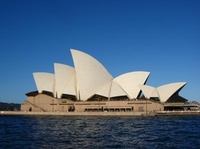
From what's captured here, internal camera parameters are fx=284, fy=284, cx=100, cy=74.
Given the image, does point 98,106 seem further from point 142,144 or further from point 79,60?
point 142,144

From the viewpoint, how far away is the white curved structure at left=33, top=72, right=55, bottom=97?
266ft

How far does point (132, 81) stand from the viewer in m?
73.6

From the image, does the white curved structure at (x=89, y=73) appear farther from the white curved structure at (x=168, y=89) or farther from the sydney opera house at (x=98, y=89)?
the white curved structure at (x=168, y=89)

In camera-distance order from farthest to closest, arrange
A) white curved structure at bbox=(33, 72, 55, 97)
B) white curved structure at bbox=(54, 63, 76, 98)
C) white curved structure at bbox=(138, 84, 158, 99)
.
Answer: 1. white curved structure at bbox=(33, 72, 55, 97)
2. white curved structure at bbox=(54, 63, 76, 98)
3. white curved structure at bbox=(138, 84, 158, 99)

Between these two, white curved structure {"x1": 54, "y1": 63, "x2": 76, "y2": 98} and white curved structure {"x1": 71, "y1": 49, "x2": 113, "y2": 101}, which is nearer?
white curved structure {"x1": 71, "y1": 49, "x2": 113, "y2": 101}

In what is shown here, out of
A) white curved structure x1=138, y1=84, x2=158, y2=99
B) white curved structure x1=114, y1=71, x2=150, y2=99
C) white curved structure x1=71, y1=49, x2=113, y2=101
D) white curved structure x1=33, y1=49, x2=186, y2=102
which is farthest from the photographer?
white curved structure x1=114, y1=71, x2=150, y2=99

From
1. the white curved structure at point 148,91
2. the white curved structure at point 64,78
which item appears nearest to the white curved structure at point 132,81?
the white curved structure at point 148,91

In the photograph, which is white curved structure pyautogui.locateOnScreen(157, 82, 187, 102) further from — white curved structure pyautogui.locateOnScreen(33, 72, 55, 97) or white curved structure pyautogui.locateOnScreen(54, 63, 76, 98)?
white curved structure pyautogui.locateOnScreen(33, 72, 55, 97)

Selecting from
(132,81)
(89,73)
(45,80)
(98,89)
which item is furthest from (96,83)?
(45,80)

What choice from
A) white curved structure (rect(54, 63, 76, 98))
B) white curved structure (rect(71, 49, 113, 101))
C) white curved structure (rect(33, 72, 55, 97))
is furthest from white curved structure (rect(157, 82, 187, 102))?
white curved structure (rect(33, 72, 55, 97))

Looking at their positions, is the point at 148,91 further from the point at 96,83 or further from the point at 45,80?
the point at 45,80

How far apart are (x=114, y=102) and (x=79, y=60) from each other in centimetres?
1487

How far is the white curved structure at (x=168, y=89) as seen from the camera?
70.9m

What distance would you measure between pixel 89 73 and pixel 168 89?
805 inches
